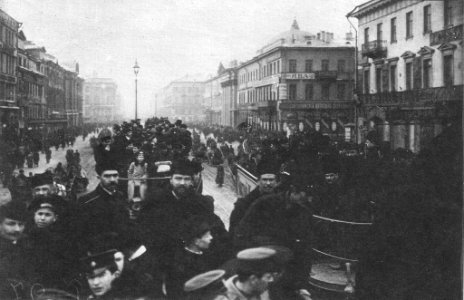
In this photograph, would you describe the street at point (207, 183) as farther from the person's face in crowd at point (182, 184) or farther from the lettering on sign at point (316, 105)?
the lettering on sign at point (316, 105)

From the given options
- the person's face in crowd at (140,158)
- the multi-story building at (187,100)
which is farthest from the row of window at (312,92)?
the multi-story building at (187,100)

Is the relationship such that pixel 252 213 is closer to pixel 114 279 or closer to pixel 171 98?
pixel 114 279

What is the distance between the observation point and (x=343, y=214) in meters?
7.09

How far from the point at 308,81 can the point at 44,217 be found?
3924 cm

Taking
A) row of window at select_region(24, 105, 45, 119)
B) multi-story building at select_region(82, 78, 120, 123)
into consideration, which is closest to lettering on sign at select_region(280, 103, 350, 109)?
row of window at select_region(24, 105, 45, 119)

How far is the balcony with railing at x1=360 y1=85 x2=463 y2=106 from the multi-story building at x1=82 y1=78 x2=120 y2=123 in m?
61.6

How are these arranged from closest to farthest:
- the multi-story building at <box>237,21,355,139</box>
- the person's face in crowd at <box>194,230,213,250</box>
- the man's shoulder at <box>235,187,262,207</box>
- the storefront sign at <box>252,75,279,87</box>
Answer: the person's face in crowd at <box>194,230,213,250</box> → the man's shoulder at <box>235,187,262,207</box> → the multi-story building at <box>237,21,355,139</box> → the storefront sign at <box>252,75,279,87</box>

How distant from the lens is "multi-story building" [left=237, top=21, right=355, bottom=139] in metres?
37.9

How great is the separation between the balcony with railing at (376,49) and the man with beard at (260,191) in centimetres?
2161

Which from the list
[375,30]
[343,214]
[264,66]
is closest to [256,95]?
[264,66]

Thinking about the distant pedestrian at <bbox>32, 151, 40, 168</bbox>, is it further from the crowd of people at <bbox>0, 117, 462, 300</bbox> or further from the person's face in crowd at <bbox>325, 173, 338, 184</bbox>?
the person's face in crowd at <bbox>325, 173, 338, 184</bbox>

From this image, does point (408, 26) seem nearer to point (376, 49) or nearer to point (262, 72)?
point (376, 49)

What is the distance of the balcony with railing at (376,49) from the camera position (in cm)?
2567

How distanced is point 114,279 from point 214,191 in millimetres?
10727
